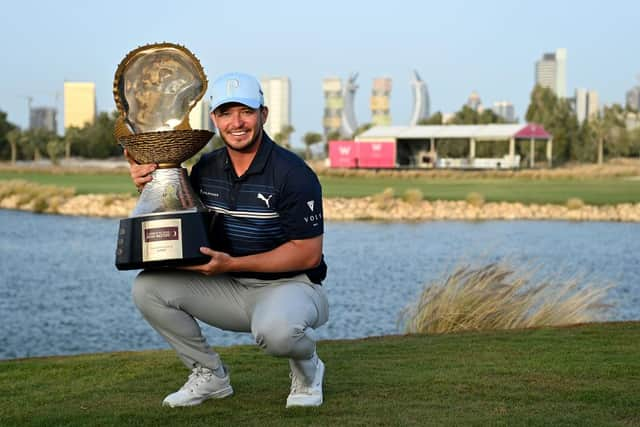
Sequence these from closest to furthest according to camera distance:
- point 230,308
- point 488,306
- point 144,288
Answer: point 144,288 → point 230,308 → point 488,306

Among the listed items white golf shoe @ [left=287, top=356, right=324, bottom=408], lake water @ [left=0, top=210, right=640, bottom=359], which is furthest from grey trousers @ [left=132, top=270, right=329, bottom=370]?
lake water @ [left=0, top=210, right=640, bottom=359]

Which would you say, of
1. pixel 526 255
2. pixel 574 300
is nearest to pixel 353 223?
pixel 526 255

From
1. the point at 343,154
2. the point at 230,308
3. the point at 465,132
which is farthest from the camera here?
the point at 343,154

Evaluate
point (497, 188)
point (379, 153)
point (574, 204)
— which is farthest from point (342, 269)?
point (379, 153)

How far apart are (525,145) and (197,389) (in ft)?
280

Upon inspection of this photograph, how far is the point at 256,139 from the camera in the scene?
5.12m

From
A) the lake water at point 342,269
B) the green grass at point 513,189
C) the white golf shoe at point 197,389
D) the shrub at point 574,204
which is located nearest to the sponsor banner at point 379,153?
the green grass at point 513,189

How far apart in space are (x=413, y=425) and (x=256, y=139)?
1.49 metres

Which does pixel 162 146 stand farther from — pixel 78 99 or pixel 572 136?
pixel 78 99

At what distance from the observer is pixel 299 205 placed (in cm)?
504

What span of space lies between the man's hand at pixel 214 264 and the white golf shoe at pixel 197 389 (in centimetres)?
61

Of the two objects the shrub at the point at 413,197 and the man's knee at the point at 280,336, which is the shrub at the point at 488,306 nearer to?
the man's knee at the point at 280,336

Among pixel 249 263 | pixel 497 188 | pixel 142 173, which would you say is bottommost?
pixel 497 188

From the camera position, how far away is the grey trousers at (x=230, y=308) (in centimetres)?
502
